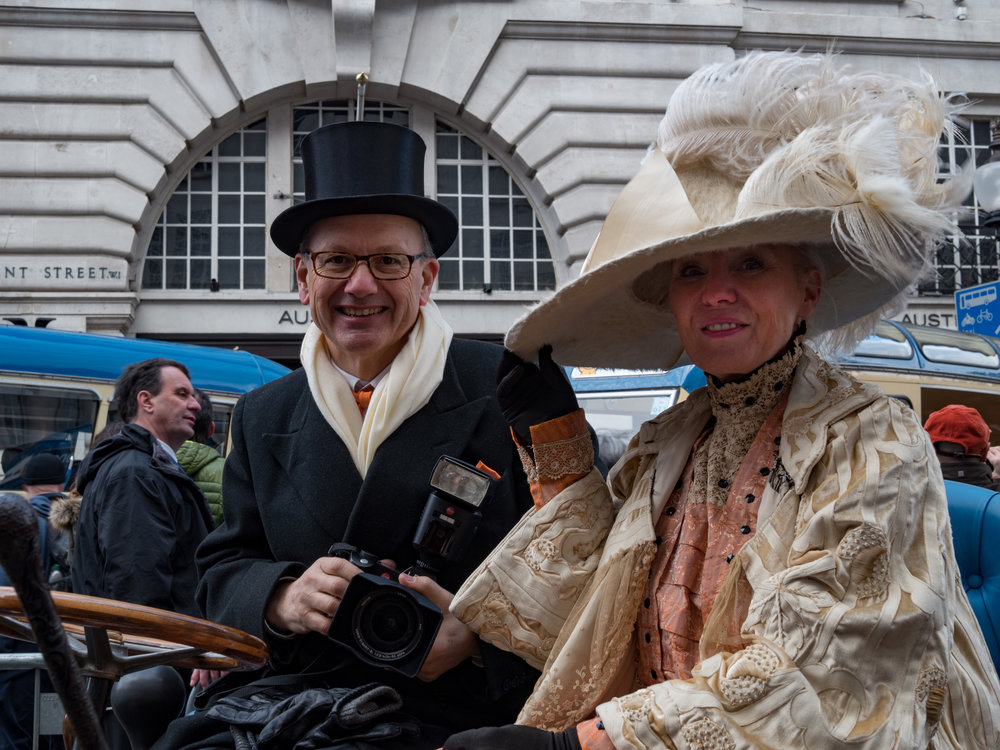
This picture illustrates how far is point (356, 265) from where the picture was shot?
9.45ft

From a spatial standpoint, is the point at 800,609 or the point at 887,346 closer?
the point at 800,609

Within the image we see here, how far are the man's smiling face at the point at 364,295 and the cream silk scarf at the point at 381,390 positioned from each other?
2.3 inches

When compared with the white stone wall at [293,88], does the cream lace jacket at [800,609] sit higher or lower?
lower

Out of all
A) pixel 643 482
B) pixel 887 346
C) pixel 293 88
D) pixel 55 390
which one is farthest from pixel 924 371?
pixel 293 88

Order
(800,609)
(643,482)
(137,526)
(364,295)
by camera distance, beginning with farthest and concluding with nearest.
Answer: (137,526) → (364,295) → (643,482) → (800,609)

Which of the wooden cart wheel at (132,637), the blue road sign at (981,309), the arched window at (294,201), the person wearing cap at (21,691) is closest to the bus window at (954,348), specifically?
the blue road sign at (981,309)

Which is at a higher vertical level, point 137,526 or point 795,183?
point 795,183

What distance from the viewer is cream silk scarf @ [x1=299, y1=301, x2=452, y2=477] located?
283 centimetres

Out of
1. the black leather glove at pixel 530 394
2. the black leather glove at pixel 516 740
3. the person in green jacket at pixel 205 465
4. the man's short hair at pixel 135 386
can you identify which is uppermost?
the man's short hair at pixel 135 386

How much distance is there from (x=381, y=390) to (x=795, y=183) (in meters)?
1.30

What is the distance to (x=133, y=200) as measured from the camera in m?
14.1

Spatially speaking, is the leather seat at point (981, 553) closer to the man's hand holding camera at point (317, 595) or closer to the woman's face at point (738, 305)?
the woman's face at point (738, 305)

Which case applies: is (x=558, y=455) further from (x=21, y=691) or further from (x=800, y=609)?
(x=21, y=691)

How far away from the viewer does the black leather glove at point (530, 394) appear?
241 centimetres
